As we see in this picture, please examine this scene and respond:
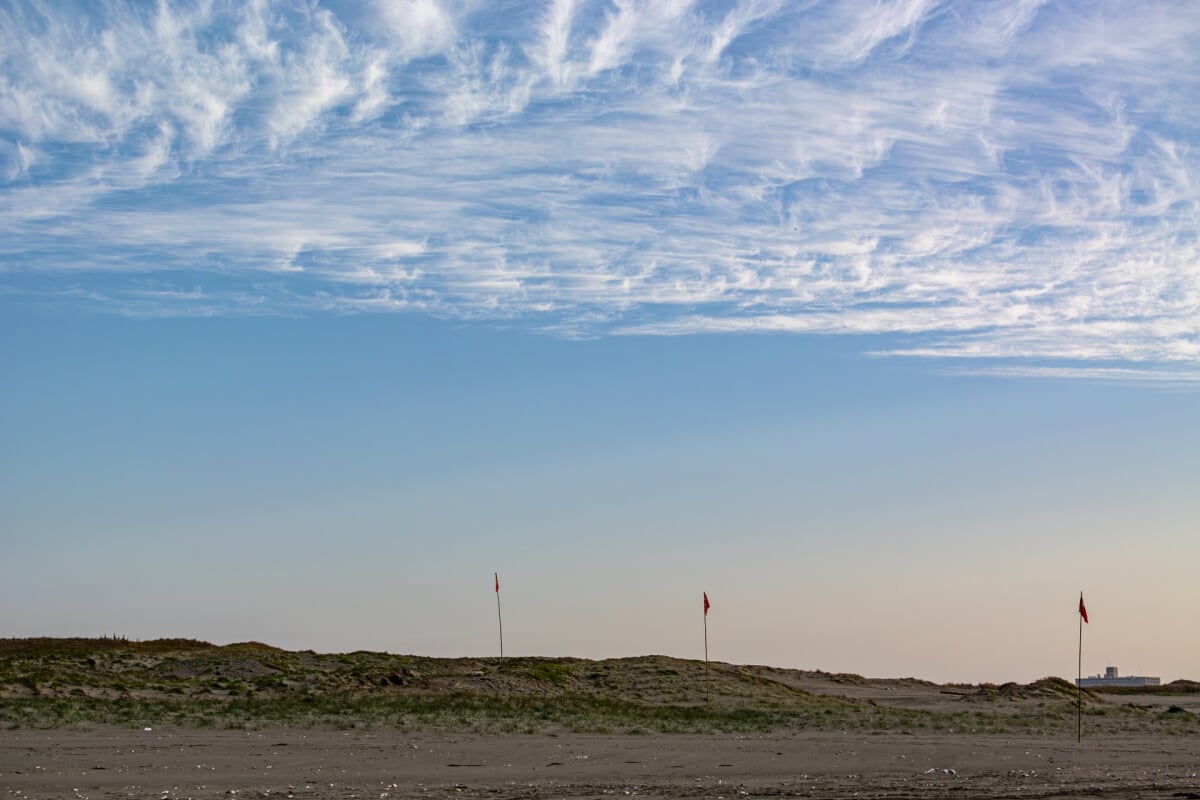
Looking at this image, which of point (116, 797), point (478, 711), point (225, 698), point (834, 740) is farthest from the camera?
point (225, 698)

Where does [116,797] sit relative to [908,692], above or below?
above

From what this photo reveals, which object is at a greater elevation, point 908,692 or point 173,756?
point 173,756

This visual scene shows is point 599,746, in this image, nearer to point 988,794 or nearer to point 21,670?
point 988,794

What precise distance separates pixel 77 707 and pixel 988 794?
24.6 metres

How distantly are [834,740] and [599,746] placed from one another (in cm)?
651

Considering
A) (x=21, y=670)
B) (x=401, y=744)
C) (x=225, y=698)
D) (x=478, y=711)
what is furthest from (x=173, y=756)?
(x=21, y=670)

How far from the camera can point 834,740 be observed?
3070 centimetres

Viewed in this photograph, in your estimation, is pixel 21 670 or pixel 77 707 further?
pixel 21 670

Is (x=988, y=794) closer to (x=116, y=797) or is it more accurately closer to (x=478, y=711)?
(x=116, y=797)

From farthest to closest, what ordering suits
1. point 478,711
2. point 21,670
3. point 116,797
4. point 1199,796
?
1. point 21,670
2. point 478,711
3. point 1199,796
4. point 116,797

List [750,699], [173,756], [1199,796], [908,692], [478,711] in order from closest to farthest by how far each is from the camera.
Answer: [1199,796]
[173,756]
[478,711]
[750,699]
[908,692]

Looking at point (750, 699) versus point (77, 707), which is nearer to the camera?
point (77, 707)

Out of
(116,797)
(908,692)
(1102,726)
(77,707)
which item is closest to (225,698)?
(77,707)

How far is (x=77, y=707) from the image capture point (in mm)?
33750
